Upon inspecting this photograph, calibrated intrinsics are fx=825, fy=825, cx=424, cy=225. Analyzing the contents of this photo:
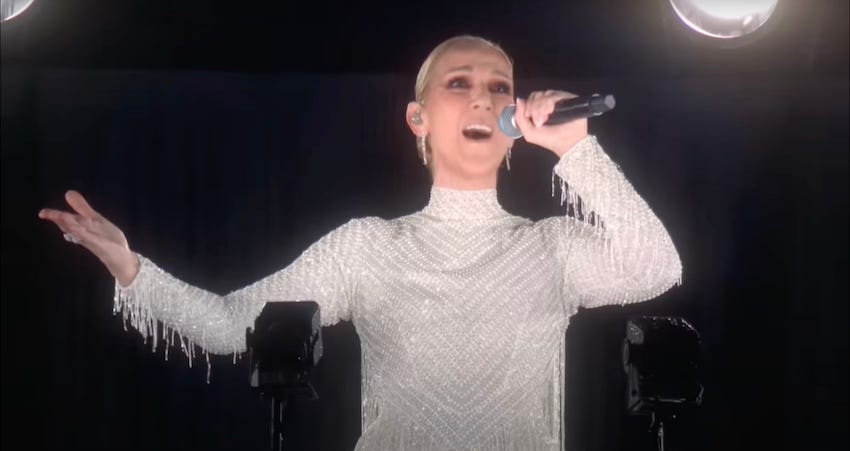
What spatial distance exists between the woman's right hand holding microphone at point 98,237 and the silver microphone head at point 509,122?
84 centimetres

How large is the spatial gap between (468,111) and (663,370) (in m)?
0.79

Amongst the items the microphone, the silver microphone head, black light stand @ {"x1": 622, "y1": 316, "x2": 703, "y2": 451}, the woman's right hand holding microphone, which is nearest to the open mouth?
the silver microphone head

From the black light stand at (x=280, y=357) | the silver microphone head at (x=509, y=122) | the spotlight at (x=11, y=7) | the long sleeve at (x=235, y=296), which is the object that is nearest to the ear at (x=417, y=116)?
the long sleeve at (x=235, y=296)

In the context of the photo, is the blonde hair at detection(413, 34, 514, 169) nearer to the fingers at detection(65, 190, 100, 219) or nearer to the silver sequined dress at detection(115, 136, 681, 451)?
the silver sequined dress at detection(115, 136, 681, 451)

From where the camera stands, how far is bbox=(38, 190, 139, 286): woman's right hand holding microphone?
68.3 inches

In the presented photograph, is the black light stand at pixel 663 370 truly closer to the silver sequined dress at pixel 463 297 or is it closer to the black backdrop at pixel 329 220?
the silver sequined dress at pixel 463 297

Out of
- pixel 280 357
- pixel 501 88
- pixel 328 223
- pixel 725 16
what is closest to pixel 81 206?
pixel 280 357

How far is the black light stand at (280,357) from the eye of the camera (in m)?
1.47

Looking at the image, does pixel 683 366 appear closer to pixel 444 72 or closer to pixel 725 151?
pixel 444 72

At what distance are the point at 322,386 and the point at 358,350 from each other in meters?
0.15

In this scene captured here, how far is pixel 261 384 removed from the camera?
1.47m

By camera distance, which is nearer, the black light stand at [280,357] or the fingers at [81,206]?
the black light stand at [280,357]

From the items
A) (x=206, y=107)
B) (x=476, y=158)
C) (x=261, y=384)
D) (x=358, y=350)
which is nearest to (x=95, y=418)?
(x=358, y=350)

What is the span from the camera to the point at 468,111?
1.96 meters
